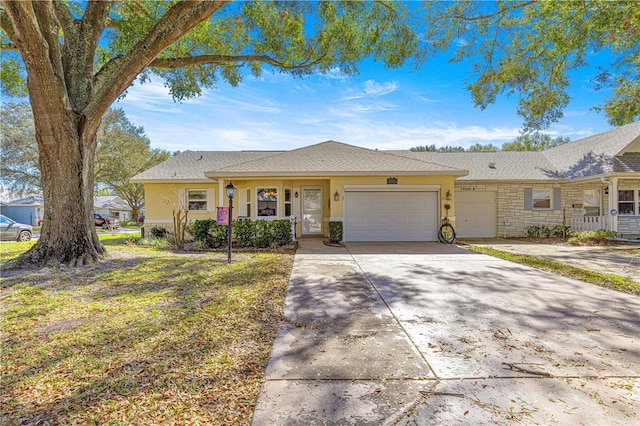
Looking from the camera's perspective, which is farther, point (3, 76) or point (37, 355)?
point (3, 76)

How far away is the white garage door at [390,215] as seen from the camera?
12172mm

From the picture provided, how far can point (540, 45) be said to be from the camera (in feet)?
35.4

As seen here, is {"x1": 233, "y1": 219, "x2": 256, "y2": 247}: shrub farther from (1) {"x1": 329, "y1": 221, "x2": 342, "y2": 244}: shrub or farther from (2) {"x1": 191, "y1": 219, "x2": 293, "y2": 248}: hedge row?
(1) {"x1": 329, "y1": 221, "x2": 342, "y2": 244}: shrub

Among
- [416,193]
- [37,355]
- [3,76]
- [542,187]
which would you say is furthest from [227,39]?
[542,187]

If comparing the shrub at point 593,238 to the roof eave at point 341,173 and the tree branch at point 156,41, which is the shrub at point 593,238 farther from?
the tree branch at point 156,41

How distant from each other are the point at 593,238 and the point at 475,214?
4.29 meters

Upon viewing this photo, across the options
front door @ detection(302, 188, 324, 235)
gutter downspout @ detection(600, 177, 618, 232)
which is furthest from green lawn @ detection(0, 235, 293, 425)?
gutter downspout @ detection(600, 177, 618, 232)

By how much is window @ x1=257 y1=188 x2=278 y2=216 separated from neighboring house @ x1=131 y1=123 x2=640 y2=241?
41mm

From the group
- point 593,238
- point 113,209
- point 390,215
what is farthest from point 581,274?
point 113,209

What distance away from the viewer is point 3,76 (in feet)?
33.8

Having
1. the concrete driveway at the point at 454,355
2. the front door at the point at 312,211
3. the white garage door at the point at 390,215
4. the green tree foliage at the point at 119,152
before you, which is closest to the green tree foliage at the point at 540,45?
the white garage door at the point at 390,215

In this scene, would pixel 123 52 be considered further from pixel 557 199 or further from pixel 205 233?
pixel 557 199

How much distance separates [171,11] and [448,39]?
866cm

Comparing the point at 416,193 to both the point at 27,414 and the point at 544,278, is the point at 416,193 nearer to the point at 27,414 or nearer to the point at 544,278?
the point at 544,278
